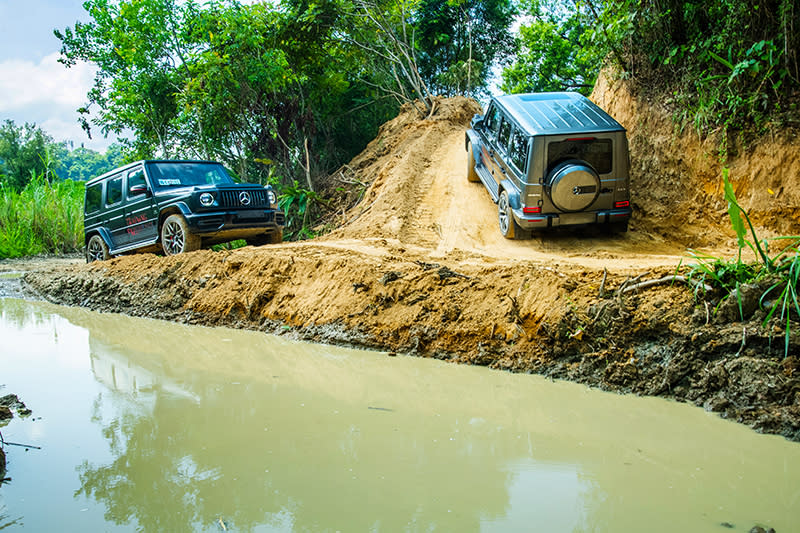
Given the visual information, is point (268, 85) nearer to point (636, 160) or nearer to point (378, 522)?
point (636, 160)

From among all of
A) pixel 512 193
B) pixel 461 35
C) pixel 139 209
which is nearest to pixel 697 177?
pixel 512 193

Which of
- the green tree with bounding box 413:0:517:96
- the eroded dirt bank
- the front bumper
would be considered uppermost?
the green tree with bounding box 413:0:517:96

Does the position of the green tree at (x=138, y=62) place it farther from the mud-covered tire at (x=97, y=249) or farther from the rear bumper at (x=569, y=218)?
the rear bumper at (x=569, y=218)

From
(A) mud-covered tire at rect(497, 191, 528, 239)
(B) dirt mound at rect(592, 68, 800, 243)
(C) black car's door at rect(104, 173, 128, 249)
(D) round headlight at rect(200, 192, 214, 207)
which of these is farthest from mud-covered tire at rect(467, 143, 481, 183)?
(C) black car's door at rect(104, 173, 128, 249)

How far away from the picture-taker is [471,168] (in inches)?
455

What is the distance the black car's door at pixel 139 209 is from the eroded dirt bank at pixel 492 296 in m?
0.69

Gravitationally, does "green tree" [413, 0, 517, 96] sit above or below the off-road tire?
above

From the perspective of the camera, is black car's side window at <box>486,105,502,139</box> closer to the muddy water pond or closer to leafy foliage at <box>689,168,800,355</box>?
leafy foliage at <box>689,168,800,355</box>

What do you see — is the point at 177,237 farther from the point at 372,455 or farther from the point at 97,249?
the point at 372,455

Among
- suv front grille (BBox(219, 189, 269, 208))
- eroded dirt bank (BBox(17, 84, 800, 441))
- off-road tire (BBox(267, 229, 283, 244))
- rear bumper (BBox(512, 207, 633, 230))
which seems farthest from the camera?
off-road tire (BBox(267, 229, 283, 244))

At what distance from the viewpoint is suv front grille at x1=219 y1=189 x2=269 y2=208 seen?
9180 mm

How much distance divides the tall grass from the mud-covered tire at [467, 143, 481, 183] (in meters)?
10.9

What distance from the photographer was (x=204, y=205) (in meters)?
9.00

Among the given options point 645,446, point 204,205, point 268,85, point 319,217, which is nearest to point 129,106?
point 268,85
